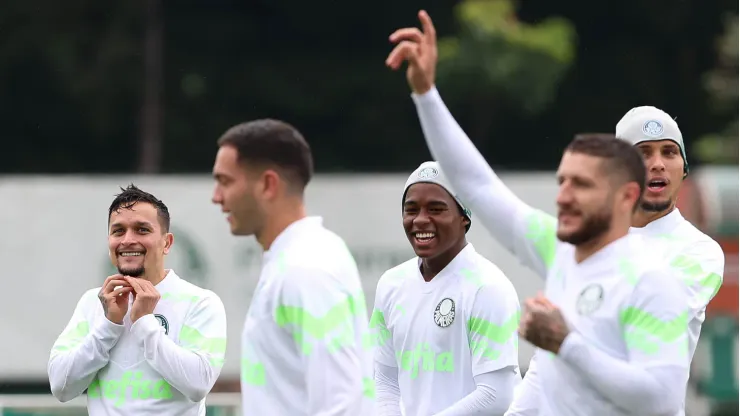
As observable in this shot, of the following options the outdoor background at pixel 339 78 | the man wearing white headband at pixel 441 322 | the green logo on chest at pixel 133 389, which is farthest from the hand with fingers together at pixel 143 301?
the outdoor background at pixel 339 78

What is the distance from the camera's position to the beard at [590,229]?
4.68 m

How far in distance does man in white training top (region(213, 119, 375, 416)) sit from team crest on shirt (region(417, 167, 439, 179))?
118cm

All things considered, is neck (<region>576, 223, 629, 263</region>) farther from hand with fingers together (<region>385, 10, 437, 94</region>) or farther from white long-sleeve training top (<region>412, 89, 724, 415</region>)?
hand with fingers together (<region>385, 10, 437, 94</region>)

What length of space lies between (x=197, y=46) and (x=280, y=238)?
24924 mm

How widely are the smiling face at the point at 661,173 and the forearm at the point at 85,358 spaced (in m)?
2.25

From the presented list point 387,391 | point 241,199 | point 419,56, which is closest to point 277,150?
point 241,199

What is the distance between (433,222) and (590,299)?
1.77m

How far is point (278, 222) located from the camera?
17.4ft

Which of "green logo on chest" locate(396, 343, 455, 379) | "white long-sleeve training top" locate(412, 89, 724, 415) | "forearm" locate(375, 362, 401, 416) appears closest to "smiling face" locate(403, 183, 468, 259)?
"green logo on chest" locate(396, 343, 455, 379)

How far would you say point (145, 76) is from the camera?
94.9 feet

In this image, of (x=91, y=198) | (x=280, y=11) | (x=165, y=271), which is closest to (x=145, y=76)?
(x=280, y=11)

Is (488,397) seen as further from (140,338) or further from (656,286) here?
(656,286)

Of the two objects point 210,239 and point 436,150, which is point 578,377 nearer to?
point 436,150

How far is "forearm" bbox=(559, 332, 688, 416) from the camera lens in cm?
459
